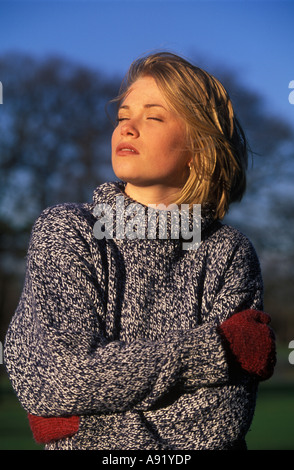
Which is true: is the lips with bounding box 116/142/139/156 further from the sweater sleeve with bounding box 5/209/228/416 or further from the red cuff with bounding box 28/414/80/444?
the red cuff with bounding box 28/414/80/444

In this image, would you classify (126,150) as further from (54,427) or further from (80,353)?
(54,427)

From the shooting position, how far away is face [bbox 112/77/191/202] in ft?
5.12

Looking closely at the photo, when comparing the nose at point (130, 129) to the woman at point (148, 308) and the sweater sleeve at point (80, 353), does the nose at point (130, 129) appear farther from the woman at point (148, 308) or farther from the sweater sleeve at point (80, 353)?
the sweater sleeve at point (80, 353)

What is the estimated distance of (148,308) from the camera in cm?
148

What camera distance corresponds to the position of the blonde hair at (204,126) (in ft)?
5.39

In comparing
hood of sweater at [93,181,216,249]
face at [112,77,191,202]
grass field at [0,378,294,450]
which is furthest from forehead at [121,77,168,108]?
grass field at [0,378,294,450]

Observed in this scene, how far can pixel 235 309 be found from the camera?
4.88 feet

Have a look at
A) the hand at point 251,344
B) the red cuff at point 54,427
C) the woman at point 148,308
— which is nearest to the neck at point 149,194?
the woman at point 148,308

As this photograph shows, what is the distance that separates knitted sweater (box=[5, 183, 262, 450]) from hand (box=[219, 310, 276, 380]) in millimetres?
33

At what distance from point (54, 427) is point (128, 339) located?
0.25 metres

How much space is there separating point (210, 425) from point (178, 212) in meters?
0.52

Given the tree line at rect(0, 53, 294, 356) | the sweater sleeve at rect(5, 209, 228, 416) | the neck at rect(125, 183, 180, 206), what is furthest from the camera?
the tree line at rect(0, 53, 294, 356)
